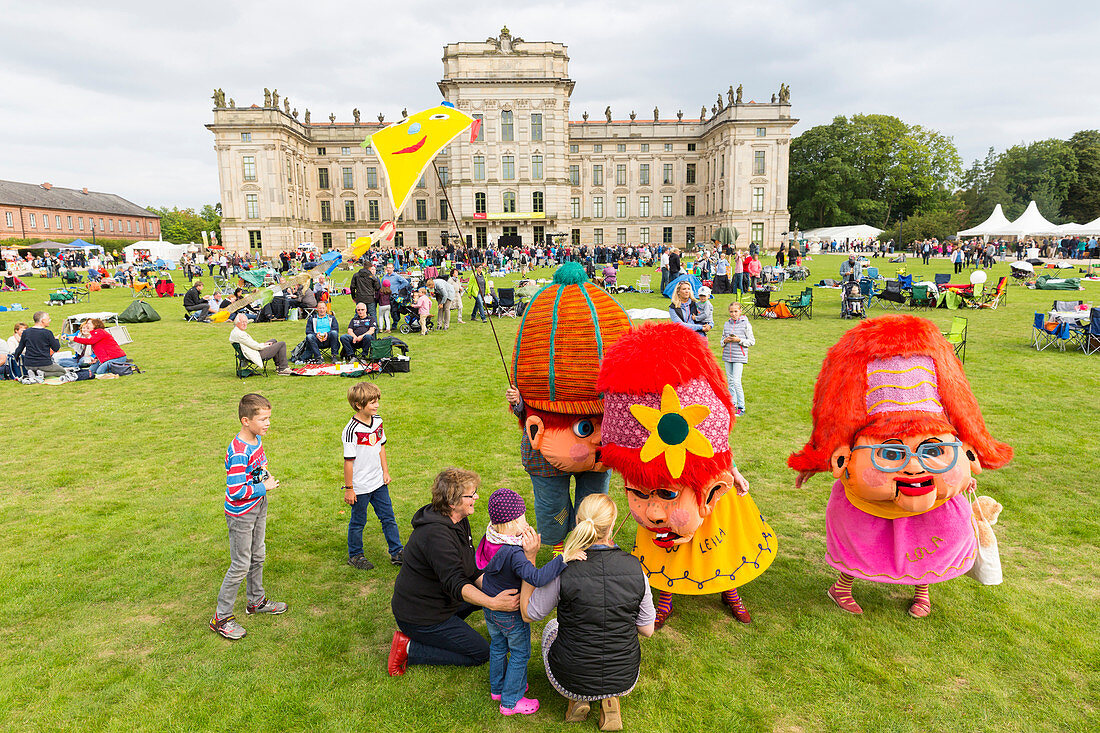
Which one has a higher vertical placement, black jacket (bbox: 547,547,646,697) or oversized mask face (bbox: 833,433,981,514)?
oversized mask face (bbox: 833,433,981,514)

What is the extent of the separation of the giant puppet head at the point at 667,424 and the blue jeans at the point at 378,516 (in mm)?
2340

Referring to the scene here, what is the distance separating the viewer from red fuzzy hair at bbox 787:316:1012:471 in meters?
3.85

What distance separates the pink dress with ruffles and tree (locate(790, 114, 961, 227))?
68074 millimetres

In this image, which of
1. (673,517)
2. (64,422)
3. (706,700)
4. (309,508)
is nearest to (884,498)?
(673,517)

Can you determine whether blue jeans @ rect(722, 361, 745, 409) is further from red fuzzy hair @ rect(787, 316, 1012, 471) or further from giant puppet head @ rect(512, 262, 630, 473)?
giant puppet head @ rect(512, 262, 630, 473)

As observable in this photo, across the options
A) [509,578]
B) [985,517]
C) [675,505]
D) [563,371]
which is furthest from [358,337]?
[985,517]

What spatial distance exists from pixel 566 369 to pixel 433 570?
1.56 metres

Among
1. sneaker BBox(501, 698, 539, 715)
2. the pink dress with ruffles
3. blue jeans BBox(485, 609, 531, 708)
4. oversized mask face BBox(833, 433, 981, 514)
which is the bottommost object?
sneaker BBox(501, 698, 539, 715)

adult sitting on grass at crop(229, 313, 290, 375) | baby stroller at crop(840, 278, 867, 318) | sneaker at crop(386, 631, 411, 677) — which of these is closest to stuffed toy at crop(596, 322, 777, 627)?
sneaker at crop(386, 631, 411, 677)

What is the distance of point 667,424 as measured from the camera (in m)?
3.53

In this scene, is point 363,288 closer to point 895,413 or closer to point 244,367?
point 244,367

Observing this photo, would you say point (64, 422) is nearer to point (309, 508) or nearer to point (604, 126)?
point (309, 508)

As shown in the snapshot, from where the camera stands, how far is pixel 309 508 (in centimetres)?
645

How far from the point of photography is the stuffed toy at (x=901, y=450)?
12.6ft
